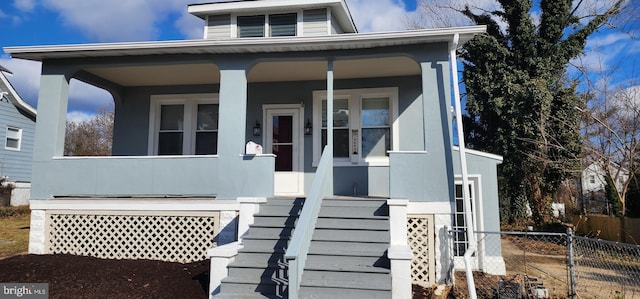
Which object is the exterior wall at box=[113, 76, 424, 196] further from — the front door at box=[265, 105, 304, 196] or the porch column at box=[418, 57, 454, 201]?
the porch column at box=[418, 57, 454, 201]

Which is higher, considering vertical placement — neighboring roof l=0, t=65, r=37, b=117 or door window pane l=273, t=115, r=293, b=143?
neighboring roof l=0, t=65, r=37, b=117

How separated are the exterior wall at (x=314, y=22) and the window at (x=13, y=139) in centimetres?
1453

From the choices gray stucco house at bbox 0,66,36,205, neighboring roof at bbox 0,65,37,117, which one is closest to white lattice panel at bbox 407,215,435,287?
gray stucco house at bbox 0,66,36,205

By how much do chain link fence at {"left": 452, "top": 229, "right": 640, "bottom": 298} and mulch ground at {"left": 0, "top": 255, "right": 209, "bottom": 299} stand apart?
4333 millimetres

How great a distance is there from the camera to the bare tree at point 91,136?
2591cm

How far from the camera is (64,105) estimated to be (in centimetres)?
730

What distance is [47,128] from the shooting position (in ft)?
23.4

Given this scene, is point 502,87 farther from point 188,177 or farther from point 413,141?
point 188,177

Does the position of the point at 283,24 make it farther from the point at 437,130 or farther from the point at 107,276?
the point at 107,276

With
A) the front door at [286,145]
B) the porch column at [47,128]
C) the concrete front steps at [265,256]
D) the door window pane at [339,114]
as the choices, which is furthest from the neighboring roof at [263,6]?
the concrete front steps at [265,256]

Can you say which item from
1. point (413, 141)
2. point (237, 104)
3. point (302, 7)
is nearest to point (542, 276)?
point (413, 141)

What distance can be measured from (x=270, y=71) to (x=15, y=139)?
49.4 feet

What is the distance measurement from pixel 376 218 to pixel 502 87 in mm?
9954

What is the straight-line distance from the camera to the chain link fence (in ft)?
17.7
